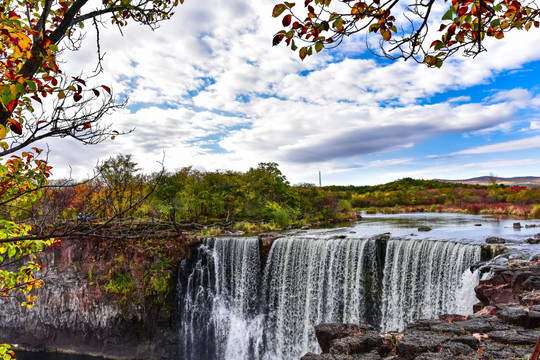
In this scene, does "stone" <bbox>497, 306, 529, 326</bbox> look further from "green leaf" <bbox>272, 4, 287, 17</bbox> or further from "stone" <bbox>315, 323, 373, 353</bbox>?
"green leaf" <bbox>272, 4, 287, 17</bbox>

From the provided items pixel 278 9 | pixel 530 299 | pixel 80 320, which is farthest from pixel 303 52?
pixel 80 320

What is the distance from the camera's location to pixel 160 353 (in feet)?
54.3

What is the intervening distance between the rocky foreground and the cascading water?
4.52 metres

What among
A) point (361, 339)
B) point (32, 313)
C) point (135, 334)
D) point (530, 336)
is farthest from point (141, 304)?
point (530, 336)

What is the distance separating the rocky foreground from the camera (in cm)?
492

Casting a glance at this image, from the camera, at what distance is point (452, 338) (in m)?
5.47

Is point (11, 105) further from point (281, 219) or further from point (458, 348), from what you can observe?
point (281, 219)

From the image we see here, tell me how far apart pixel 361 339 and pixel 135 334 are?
Result: 14629mm

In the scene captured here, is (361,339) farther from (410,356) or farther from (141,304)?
(141,304)

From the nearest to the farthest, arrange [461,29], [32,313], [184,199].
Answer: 1. [461,29]
2. [32,313]
3. [184,199]

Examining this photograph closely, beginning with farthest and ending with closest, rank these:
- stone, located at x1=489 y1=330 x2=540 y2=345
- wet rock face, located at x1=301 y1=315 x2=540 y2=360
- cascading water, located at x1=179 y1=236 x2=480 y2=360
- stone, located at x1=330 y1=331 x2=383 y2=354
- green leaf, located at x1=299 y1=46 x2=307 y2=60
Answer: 1. cascading water, located at x1=179 y1=236 x2=480 y2=360
2. stone, located at x1=330 y1=331 x2=383 y2=354
3. stone, located at x1=489 y1=330 x2=540 y2=345
4. wet rock face, located at x1=301 y1=315 x2=540 y2=360
5. green leaf, located at x1=299 y1=46 x2=307 y2=60

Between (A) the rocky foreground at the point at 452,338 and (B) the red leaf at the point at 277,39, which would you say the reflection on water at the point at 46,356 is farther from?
(B) the red leaf at the point at 277,39

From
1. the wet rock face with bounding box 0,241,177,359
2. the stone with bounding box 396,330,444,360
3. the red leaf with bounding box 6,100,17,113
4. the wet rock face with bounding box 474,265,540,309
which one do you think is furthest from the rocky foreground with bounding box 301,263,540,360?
the wet rock face with bounding box 0,241,177,359

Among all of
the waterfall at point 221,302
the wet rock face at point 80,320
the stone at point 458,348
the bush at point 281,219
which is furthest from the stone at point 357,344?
the bush at point 281,219
